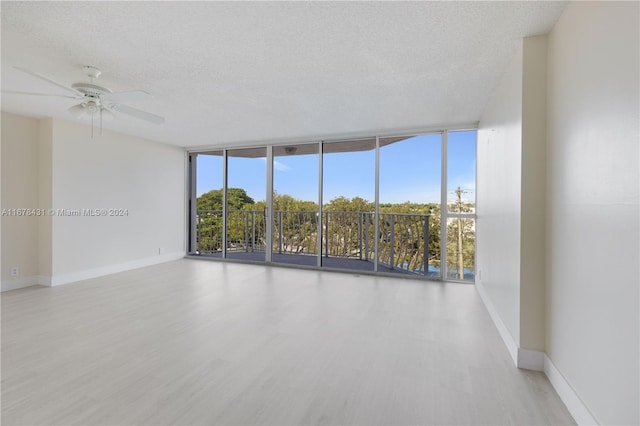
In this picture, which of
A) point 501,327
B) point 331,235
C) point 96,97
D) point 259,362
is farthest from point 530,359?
point 331,235

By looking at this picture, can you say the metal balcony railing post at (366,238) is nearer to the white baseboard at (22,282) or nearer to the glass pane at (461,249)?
the glass pane at (461,249)

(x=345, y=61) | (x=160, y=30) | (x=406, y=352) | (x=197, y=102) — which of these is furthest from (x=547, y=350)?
(x=197, y=102)

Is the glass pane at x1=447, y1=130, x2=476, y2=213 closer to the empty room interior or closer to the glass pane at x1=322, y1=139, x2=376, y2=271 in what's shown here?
the empty room interior

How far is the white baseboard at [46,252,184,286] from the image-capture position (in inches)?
163

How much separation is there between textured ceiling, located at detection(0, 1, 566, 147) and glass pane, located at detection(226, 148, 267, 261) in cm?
230

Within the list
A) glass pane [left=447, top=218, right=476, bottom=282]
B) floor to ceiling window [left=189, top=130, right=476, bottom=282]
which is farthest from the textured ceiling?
glass pane [left=447, top=218, right=476, bottom=282]

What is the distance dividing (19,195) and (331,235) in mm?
4902

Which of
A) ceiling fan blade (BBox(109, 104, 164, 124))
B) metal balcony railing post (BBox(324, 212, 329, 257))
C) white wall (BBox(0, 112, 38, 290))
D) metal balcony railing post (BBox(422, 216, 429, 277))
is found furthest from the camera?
metal balcony railing post (BBox(324, 212, 329, 257))

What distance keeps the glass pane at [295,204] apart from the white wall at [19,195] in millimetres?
3609

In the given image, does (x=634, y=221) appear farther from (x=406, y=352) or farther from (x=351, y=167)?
(x=351, y=167)

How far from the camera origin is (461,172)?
174 inches

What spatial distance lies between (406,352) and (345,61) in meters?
2.38

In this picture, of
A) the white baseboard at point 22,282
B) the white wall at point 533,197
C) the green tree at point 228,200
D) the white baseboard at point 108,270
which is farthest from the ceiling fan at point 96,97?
the green tree at point 228,200

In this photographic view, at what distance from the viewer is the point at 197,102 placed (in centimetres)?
340
